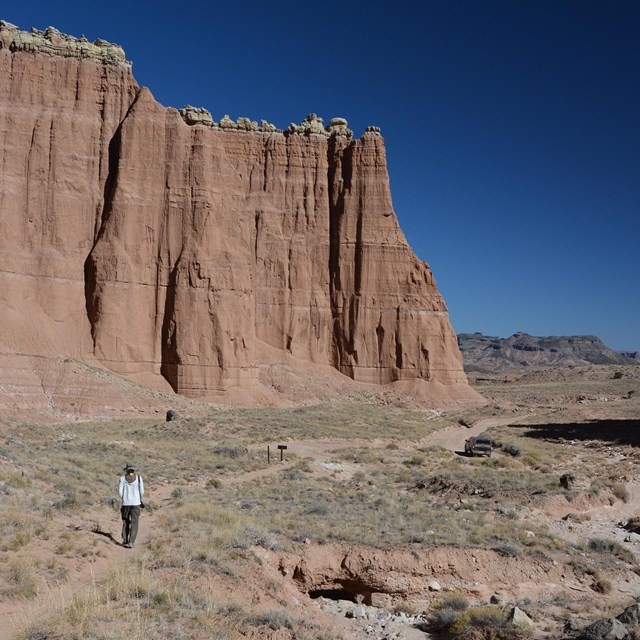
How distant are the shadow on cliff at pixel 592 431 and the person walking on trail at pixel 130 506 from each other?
30.8 metres

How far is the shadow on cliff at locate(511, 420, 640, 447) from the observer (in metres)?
38.4

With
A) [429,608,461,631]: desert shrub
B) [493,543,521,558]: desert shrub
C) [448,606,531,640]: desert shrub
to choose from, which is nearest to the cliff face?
[493,543,521,558]: desert shrub

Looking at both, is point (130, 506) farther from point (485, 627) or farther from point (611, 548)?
point (611, 548)

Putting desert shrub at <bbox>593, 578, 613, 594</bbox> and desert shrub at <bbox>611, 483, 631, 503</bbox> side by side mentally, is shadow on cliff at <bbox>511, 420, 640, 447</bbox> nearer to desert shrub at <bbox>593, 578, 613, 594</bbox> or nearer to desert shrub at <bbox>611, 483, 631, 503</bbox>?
desert shrub at <bbox>611, 483, 631, 503</bbox>

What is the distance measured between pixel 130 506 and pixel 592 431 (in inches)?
1469

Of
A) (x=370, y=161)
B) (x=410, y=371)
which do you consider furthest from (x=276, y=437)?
(x=370, y=161)

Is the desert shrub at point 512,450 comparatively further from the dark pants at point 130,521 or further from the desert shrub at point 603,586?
the dark pants at point 130,521

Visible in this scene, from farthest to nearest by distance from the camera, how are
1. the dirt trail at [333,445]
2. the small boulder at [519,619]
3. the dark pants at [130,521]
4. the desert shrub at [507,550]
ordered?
the dirt trail at [333,445] → the desert shrub at [507,550] → the dark pants at [130,521] → the small boulder at [519,619]

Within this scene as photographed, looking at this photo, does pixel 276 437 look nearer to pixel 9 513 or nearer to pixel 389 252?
pixel 9 513

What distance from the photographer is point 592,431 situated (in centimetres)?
4231

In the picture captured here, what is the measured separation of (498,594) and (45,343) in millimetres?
38646

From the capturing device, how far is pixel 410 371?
64.5m

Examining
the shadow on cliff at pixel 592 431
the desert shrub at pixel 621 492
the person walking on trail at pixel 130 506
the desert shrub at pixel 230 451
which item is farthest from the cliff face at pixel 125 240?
the person walking on trail at pixel 130 506

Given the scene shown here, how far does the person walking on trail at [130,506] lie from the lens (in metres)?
12.1
